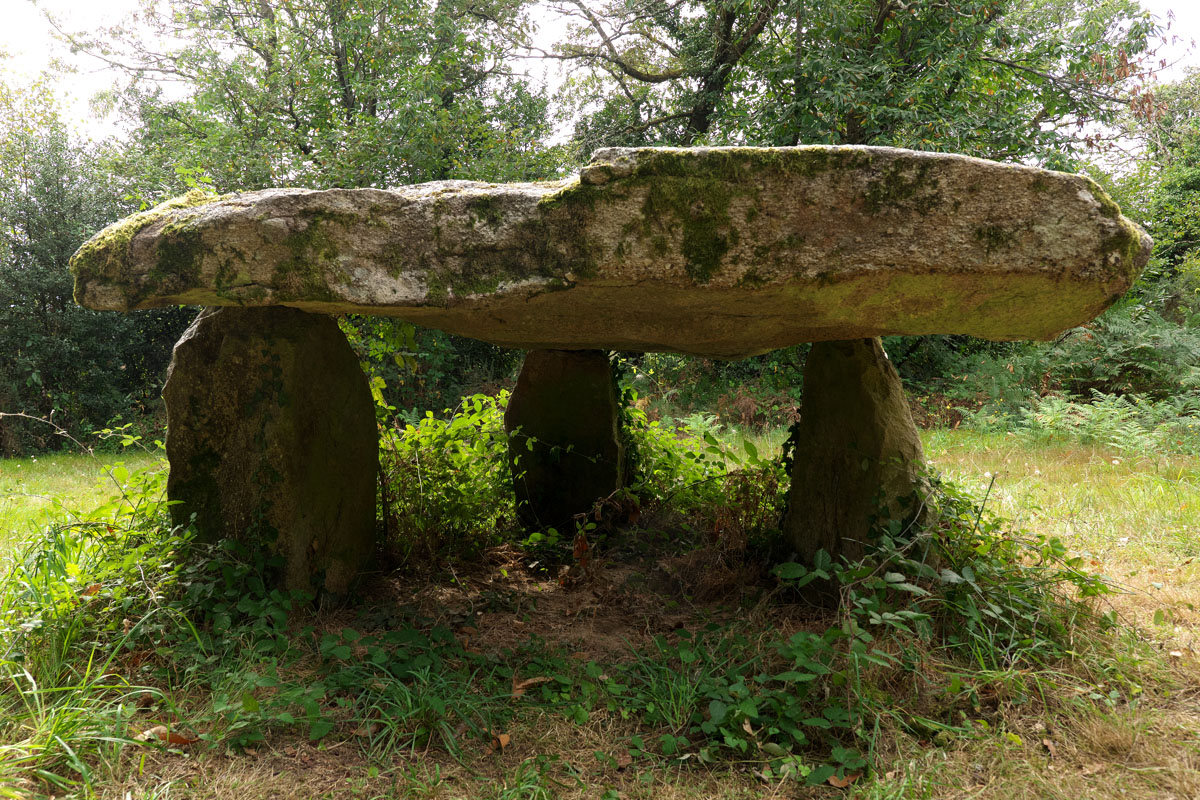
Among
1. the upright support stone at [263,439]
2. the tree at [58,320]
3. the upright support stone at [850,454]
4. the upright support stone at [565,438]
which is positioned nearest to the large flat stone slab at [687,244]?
the upright support stone at [263,439]

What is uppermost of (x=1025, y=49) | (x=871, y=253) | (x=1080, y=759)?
(x=1025, y=49)

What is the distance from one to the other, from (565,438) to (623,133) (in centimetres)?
832

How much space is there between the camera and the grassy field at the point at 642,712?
2.18 metres

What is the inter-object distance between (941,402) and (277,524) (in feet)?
28.8

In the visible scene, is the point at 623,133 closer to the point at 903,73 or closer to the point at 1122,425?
the point at 903,73

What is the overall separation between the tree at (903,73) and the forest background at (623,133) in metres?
0.04

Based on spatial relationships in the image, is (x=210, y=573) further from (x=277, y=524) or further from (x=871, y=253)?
(x=871, y=253)

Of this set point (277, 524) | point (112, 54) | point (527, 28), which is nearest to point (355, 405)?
point (277, 524)

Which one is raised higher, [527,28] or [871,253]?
[527,28]

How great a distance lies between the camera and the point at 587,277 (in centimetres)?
245

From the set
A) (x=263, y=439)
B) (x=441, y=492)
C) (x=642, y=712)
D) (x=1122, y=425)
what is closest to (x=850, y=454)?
(x=642, y=712)

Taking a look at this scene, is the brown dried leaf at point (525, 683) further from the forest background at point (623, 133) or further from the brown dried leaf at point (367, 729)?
the forest background at point (623, 133)

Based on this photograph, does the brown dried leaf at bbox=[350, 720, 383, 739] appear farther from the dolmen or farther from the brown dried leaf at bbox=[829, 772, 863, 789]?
the brown dried leaf at bbox=[829, 772, 863, 789]

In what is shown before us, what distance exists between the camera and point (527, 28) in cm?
1188
